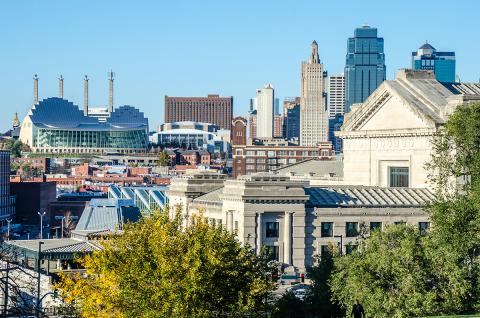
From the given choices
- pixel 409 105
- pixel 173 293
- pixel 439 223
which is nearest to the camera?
pixel 173 293

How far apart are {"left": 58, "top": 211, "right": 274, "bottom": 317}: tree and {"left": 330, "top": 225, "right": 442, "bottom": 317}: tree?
13.2 feet

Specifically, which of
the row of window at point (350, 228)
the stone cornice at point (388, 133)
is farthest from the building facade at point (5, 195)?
the row of window at point (350, 228)

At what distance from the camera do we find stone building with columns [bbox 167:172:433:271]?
247ft

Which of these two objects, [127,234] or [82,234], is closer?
[127,234]

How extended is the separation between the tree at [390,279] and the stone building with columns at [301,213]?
1572cm

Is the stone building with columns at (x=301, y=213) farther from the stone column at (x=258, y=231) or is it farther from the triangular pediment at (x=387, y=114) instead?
the triangular pediment at (x=387, y=114)

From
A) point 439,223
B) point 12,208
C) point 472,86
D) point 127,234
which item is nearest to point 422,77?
point 472,86

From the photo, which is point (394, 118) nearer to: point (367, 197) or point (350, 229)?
point (367, 197)

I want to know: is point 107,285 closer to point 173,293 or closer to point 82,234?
point 173,293

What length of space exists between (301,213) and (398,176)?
12352mm

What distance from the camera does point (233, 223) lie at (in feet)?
253

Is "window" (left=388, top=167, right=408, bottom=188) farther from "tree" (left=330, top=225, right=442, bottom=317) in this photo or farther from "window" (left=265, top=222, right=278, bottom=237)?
"tree" (left=330, top=225, right=442, bottom=317)

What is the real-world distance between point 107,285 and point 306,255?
2656 cm

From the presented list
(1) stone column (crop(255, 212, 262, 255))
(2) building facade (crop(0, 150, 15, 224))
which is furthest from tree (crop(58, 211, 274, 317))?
(2) building facade (crop(0, 150, 15, 224))
